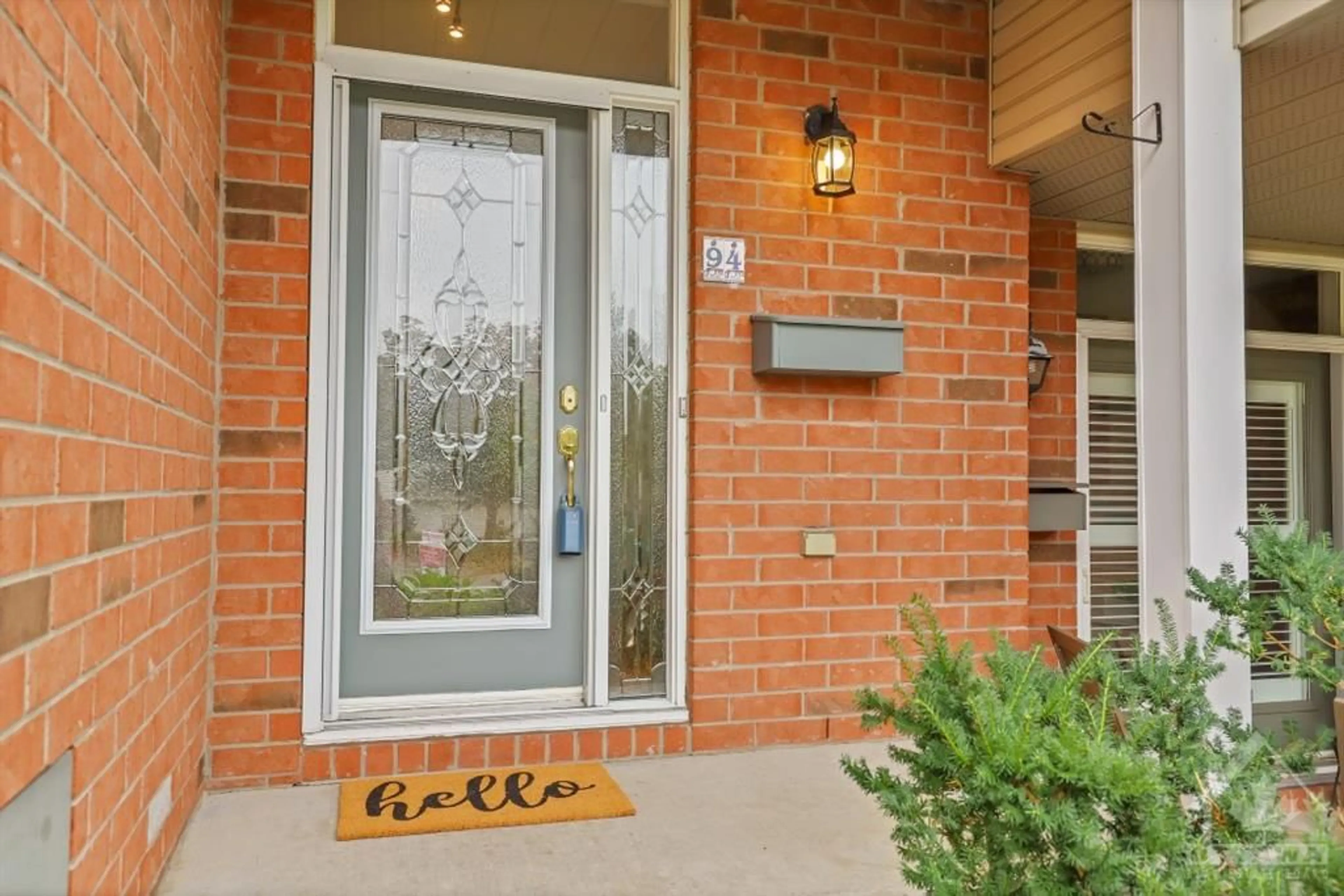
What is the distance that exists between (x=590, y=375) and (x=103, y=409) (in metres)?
1.75

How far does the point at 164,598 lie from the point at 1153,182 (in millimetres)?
2826

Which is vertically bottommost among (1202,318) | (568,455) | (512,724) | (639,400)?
(512,724)

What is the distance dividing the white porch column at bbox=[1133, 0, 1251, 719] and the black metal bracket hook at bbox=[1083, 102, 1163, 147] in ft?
0.07

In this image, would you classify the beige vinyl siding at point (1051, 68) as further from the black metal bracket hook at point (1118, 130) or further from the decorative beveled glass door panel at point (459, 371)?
the decorative beveled glass door panel at point (459, 371)

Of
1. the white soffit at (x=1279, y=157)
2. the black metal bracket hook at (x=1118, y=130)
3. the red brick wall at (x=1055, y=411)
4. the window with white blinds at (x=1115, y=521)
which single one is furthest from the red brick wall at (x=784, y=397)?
the window with white blinds at (x=1115, y=521)

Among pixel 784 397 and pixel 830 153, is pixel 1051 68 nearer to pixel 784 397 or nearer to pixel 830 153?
pixel 830 153

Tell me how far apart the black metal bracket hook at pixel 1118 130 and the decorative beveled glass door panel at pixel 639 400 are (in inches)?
54.4

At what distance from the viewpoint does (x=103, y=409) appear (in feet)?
4.98

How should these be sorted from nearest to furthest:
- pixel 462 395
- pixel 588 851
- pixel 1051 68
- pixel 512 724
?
pixel 588 851 → pixel 512 724 → pixel 462 395 → pixel 1051 68

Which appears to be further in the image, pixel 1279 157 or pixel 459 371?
pixel 1279 157

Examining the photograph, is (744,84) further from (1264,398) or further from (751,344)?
(1264,398)

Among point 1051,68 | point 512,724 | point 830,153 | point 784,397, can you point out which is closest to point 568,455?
point 784,397

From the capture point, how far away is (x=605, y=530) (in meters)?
3.11

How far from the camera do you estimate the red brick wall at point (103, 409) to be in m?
1.17
